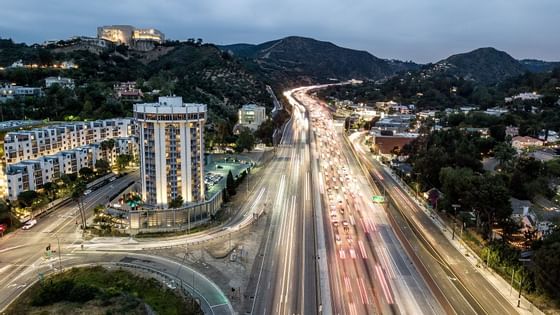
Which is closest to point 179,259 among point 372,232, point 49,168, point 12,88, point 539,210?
point 372,232

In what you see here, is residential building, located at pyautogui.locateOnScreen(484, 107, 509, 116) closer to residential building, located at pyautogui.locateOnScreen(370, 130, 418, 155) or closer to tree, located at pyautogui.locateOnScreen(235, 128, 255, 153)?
residential building, located at pyautogui.locateOnScreen(370, 130, 418, 155)

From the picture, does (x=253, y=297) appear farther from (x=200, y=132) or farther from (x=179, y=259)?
(x=200, y=132)

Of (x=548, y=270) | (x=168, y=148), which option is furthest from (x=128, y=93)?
(x=548, y=270)

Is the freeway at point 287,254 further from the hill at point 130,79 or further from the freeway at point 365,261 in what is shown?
the hill at point 130,79

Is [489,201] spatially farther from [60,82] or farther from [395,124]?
[60,82]

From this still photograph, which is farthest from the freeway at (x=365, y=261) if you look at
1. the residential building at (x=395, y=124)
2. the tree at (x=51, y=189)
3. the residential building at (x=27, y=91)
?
the residential building at (x=27, y=91)

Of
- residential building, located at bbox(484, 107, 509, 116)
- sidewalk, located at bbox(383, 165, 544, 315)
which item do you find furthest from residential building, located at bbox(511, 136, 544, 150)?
sidewalk, located at bbox(383, 165, 544, 315)
